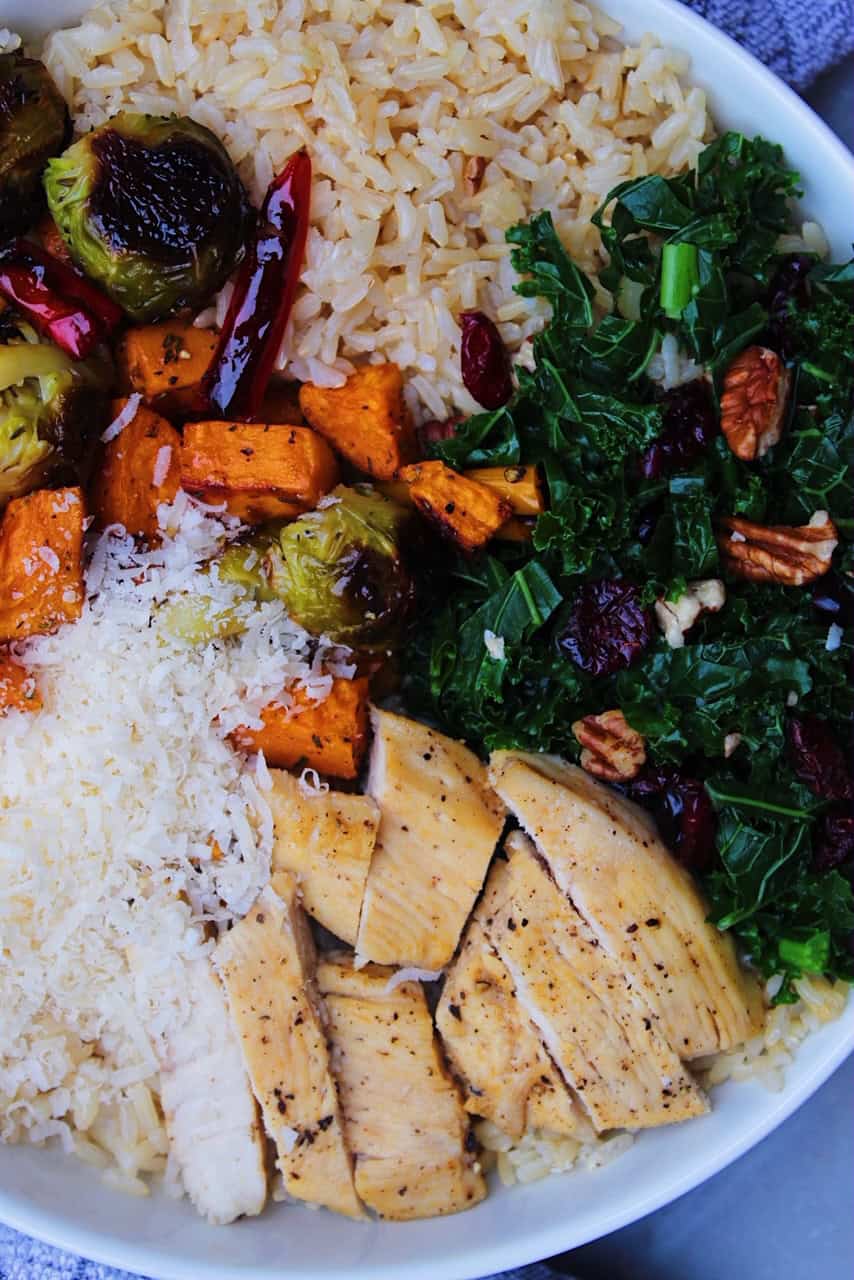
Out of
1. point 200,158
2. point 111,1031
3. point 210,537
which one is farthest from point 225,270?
point 111,1031

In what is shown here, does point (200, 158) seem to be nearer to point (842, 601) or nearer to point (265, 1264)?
point (842, 601)

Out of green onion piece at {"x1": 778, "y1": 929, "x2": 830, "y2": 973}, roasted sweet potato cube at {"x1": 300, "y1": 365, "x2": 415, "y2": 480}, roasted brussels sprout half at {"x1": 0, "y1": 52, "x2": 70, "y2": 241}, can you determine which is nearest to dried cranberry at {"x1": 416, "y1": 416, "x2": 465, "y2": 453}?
roasted sweet potato cube at {"x1": 300, "y1": 365, "x2": 415, "y2": 480}

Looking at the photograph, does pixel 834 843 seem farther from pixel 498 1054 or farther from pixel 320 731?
pixel 320 731

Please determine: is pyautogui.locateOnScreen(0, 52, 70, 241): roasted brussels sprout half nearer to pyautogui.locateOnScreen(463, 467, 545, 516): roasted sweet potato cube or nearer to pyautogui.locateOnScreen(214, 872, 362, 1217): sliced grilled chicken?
pyautogui.locateOnScreen(463, 467, 545, 516): roasted sweet potato cube

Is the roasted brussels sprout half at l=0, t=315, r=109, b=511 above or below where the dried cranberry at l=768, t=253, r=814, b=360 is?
below

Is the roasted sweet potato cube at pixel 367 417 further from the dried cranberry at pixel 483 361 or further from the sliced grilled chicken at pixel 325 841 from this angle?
the sliced grilled chicken at pixel 325 841
